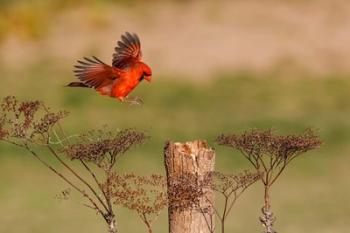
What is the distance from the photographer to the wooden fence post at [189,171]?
7.45 m

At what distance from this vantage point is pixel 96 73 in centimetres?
763

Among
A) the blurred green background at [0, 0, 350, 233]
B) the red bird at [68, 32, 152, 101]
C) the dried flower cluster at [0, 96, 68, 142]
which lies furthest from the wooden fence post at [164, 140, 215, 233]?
the blurred green background at [0, 0, 350, 233]

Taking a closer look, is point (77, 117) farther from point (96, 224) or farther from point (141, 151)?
point (96, 224)

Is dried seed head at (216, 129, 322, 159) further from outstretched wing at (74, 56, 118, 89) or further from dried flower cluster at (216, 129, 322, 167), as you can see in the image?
outstretched wing at (74, 56, 118, 89)

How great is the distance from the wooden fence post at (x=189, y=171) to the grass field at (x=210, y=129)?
4475 millimetres

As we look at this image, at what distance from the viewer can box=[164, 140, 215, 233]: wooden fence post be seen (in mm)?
7445

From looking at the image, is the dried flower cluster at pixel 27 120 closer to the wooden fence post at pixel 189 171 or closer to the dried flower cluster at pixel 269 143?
the wooden fence post at pixel 189 171

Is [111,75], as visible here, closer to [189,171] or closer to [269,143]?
[189,171]

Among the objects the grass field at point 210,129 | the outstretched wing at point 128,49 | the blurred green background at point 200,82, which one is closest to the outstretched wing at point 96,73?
the outstretched wing at point 128,49

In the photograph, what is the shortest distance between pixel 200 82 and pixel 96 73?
1249 cm

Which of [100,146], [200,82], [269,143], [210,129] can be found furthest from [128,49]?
[200,82]

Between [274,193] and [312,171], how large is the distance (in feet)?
3.55

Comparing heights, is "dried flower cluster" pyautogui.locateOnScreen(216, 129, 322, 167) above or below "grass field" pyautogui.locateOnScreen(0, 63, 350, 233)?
below

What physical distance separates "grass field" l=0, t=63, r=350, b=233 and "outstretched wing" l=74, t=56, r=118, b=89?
4.32 metres
